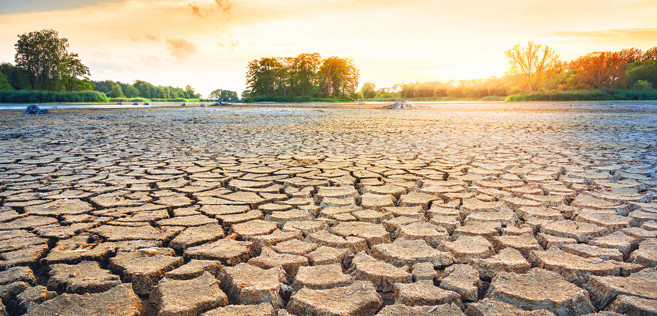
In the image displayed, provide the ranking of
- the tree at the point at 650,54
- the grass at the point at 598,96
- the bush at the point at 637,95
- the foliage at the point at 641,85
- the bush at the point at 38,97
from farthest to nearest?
the tree at the point at 650,54, the foliage at the point at 641,85, the bush at the point at 38,97, the grass at the point at 598,96, the bush at the point at 637,95

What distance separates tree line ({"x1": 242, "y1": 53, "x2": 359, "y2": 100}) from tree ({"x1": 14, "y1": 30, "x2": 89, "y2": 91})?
23.0 m

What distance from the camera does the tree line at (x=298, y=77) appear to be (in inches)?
2119

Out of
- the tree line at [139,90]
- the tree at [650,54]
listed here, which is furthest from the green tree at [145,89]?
the tree at [650,54]

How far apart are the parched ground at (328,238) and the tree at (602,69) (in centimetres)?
4524

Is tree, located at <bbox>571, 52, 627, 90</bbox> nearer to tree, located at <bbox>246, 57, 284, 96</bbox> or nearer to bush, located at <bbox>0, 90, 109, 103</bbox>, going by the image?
tree, located at <bbox>246, 57, 284, 96</bbox>

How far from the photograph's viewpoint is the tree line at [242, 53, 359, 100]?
177 ft

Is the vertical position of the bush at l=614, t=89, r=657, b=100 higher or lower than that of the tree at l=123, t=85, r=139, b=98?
lower

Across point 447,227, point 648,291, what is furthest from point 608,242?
point 447,227

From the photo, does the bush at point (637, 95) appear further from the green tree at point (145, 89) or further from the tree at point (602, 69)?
the green tree at point (145, 89)

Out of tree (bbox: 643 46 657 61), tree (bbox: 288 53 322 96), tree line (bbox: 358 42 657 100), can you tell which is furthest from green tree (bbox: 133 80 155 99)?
tree (bbox: 643 46 657 61)

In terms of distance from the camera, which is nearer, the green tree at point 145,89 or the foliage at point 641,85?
the foliage at point 641,85

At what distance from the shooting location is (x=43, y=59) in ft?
145

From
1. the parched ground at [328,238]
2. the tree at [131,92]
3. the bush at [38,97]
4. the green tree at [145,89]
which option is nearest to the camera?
the parched ground at [328,238]

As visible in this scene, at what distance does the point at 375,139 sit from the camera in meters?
6.24
